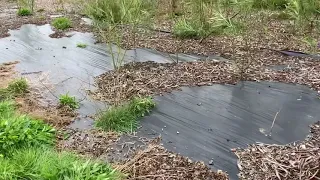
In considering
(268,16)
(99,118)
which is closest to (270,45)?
(268,16)

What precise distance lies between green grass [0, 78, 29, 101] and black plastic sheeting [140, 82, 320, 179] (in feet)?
5.85

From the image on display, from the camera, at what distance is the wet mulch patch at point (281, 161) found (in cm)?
284

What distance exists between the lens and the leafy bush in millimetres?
3061

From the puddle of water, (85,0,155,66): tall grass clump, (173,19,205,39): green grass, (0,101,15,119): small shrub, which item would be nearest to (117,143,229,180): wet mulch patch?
the puddle of water

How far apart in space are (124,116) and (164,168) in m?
0.97

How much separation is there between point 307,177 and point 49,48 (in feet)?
16.6

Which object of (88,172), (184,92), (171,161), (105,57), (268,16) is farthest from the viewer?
(268,16)

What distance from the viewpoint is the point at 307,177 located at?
9.09ft

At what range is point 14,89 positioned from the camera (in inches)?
177

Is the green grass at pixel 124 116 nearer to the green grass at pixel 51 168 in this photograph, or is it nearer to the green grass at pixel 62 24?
the green grass at pixel 51 168

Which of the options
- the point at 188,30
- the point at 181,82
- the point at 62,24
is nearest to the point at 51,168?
the point at 181,82

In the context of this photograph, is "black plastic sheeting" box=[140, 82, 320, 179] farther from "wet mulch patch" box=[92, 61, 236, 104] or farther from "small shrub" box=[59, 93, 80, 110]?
"small shrub" box=[59, 93, 80, 110]

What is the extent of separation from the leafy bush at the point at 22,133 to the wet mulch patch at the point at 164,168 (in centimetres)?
88

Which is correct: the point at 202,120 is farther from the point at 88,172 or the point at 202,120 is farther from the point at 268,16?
the point at 268,16
